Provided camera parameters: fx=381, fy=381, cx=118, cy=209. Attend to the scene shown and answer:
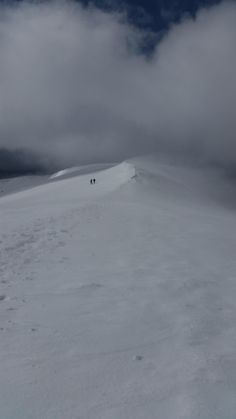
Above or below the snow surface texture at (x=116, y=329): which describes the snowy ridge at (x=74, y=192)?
above

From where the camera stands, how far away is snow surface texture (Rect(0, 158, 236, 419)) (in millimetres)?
4645

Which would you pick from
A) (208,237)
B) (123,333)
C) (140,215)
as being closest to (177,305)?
(123,333)

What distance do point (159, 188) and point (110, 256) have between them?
2606 centimetres

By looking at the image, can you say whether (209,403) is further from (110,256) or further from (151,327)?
(110,256)

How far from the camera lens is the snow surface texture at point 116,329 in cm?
464

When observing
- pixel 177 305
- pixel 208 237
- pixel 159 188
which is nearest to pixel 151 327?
pixel 177 305

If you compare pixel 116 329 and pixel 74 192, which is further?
pixel 74 192

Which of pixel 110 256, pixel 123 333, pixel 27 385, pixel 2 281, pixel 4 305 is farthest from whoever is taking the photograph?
pixel 110 256

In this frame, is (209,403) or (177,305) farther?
(177,305)

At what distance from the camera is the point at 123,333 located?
21.5 ft

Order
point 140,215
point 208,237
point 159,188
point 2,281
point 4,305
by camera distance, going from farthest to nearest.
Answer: point 159,188, point 140,215, point 208,237, point 2,281, point 4,305

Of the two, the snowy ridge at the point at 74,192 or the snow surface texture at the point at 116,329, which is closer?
the snow surface texture at the point at 116,329

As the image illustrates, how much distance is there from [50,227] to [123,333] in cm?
1047

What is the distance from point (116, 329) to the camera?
→ 6723mm
